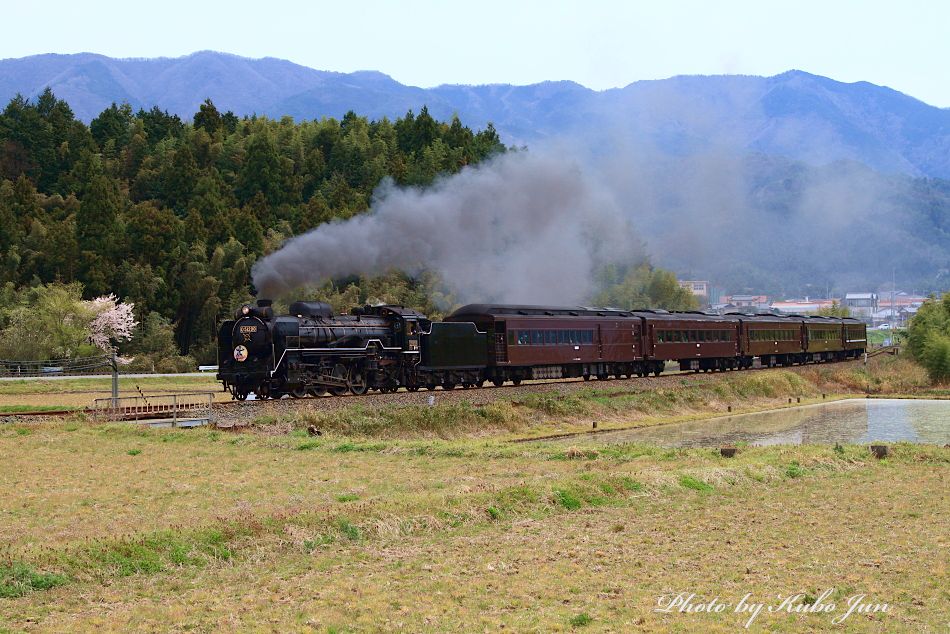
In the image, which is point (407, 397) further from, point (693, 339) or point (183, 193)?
point (183, 193)

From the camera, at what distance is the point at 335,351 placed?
115 ft

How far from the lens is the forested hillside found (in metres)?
75.4

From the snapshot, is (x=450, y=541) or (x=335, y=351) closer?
(x=450, y=541)

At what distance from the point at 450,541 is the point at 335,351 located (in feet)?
67.5

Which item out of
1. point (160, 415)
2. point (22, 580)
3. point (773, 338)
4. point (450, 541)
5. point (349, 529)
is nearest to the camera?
point (22, 580)

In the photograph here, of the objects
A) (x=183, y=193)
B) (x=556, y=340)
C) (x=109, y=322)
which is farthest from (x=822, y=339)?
(x=183, y=193)

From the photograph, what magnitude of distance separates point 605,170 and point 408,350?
112 meters

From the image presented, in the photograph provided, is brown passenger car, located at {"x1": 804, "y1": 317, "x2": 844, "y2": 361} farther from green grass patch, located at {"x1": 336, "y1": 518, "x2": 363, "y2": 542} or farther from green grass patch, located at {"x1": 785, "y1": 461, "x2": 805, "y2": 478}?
green grass patch, located at {"x1": 336, "y1": 518, "x2": 363, "y2": 542}

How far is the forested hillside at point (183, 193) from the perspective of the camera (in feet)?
247

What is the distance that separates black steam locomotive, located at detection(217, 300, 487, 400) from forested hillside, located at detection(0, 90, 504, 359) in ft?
114

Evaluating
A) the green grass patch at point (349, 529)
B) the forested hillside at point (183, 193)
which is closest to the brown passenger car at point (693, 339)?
the forested hillside at point (183, 193)

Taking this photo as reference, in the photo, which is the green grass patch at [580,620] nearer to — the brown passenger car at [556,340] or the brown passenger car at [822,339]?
the brown passenger car at [556,340]

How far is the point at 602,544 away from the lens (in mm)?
14797

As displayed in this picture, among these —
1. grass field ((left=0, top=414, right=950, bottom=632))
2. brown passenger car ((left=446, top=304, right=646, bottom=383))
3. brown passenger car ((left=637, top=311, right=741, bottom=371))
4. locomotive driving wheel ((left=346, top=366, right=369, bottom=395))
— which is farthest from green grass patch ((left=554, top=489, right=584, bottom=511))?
brown passenger car ((left=637, top=311, right=741, bottom=371))
